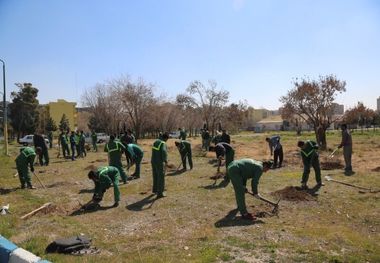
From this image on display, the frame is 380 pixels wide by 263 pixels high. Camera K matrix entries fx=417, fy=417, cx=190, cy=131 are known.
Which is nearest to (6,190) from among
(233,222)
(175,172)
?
(175,172)

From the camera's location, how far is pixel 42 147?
2141 cm

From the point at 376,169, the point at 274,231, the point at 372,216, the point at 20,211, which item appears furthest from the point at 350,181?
the point at 20,211

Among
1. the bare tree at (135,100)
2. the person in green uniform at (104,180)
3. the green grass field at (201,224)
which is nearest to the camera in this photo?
the green grass field at (201,224)

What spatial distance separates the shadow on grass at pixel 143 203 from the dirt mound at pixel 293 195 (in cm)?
338

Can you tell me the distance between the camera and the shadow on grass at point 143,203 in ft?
34.4

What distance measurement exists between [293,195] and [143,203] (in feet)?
13.0

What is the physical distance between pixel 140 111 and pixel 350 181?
37548mm

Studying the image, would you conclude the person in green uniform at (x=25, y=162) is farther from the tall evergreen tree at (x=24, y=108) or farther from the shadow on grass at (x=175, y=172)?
the tall evergreen tree at (x=24, y=108)

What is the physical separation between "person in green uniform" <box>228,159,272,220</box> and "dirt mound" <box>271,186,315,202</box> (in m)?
2.23

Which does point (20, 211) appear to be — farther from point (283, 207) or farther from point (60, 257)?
point (283, 207)

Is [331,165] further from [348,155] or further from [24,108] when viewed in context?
[24,108]

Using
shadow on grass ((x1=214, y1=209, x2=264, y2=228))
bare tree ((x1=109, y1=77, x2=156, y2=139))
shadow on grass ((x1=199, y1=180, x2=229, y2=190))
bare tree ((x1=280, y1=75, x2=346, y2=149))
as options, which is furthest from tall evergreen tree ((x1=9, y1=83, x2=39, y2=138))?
shadow on grass ((x1=214, y1=209, x2=264, y2=228))

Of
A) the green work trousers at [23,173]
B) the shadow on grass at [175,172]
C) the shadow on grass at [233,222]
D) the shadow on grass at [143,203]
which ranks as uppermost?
the green work trousers at [23,173]

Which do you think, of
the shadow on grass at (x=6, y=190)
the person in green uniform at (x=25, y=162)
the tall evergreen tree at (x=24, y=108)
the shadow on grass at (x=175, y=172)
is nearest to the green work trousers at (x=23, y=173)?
the person in green uniform at (x=25, y=162)
